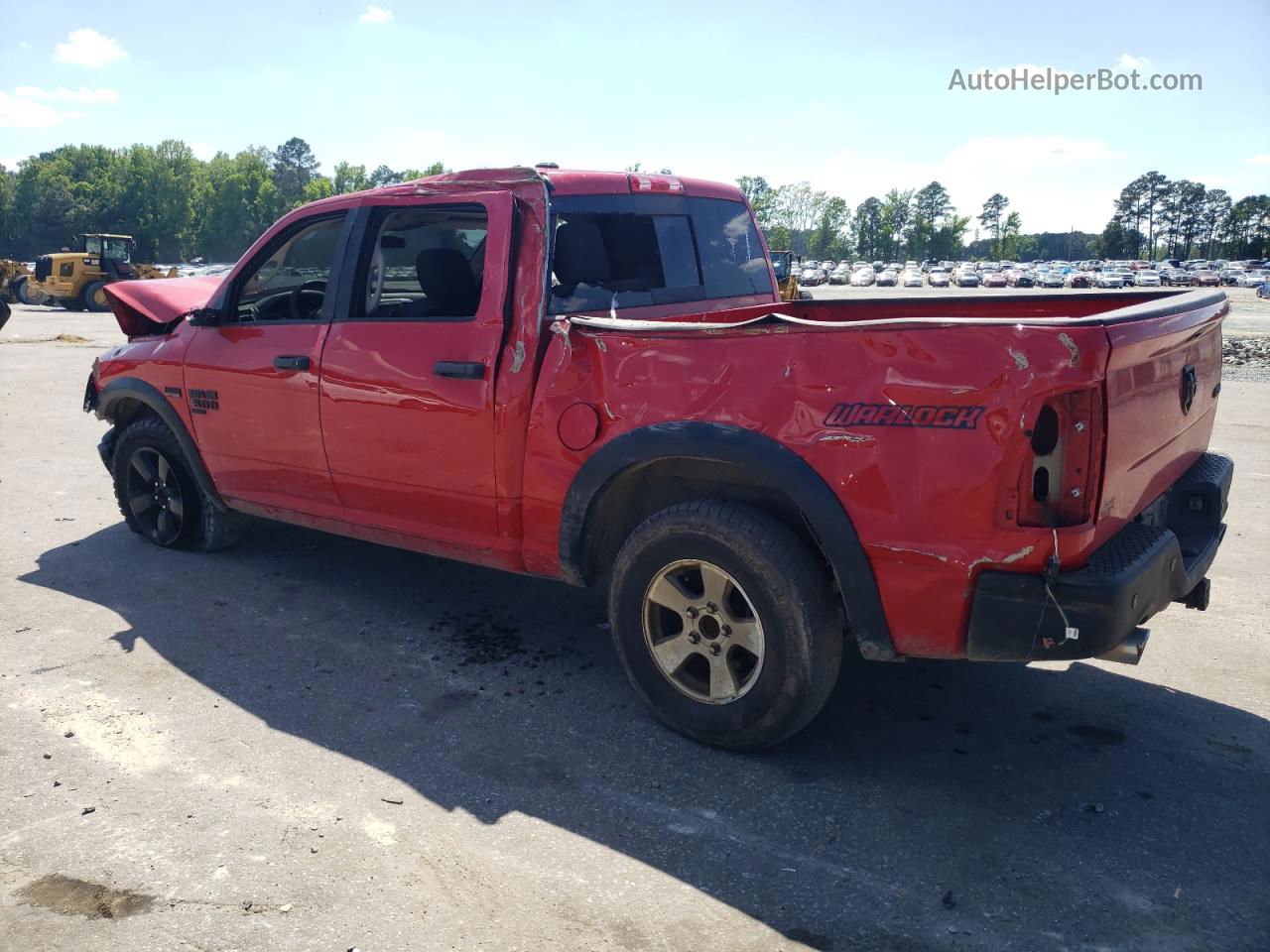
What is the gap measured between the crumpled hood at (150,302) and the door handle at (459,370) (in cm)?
228

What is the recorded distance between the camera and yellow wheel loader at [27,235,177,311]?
100 feet

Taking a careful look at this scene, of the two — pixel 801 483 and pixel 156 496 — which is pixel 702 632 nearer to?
pixel 801 483

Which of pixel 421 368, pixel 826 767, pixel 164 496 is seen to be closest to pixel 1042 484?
pixel 826 767

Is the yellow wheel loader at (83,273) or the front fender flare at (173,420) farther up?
the yellow wheel loader at (83,273)

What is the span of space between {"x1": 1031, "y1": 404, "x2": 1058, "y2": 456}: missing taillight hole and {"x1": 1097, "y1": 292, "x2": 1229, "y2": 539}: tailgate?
15 cm

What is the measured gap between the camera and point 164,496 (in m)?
5.76

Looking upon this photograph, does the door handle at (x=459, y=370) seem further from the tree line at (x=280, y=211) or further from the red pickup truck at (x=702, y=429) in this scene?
the tree line at (x=280, y=211)

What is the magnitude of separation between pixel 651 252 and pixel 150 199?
133 metres

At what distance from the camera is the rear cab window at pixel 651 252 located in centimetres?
407

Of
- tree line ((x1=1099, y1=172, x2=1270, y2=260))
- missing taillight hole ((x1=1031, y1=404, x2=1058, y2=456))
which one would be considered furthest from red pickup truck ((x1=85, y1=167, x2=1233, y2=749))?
Result: tree line ((x1=1099, y1=172, x2=1270, y2=260))

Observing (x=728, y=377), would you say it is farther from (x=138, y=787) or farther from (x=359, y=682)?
(x=138, y=787)

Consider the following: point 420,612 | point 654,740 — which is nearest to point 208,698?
point 420,612

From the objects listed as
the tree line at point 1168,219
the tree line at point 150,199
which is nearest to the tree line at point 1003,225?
the tree line at point 1168,219

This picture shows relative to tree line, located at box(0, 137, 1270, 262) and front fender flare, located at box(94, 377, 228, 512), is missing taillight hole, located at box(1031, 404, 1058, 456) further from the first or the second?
tree line, located at box(0, 137, 1270, 262)
